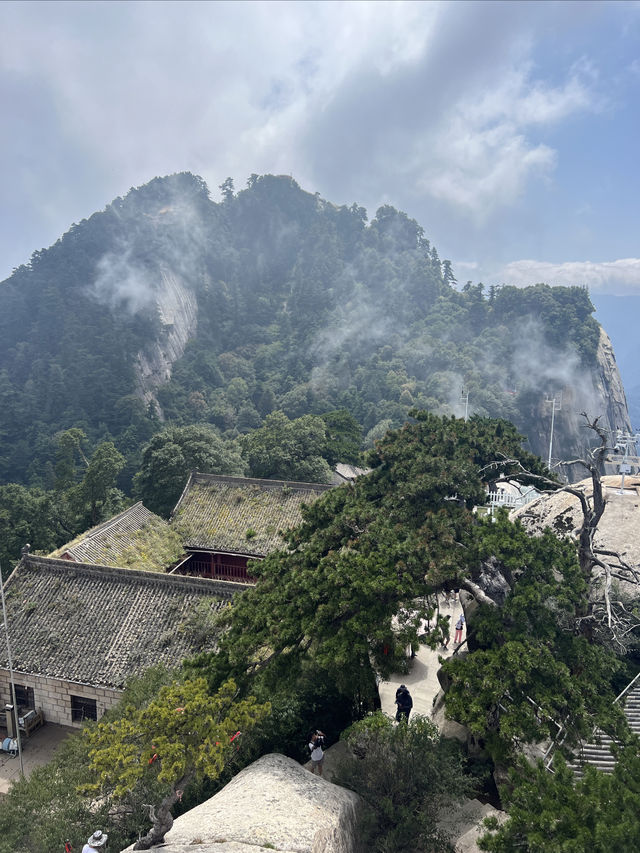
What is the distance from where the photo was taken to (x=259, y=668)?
12.2m

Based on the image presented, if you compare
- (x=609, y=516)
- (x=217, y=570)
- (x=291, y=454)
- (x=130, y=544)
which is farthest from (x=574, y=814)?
(x=291, y=454)

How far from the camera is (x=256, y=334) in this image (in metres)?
116

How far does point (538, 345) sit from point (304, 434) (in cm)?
6495

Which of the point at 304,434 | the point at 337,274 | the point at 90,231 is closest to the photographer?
the point at 304,434

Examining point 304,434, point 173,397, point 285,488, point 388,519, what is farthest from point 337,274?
point 388,519

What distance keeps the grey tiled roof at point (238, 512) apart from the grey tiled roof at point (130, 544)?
966 mm

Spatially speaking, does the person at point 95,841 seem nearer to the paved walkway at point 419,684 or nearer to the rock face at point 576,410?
the paved walkway at point 419,684

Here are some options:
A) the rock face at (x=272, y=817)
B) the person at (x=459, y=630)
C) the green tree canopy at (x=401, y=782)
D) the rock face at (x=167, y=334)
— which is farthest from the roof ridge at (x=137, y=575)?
the rock face at (x=167, y=334)

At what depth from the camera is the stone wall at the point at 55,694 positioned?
613 inches

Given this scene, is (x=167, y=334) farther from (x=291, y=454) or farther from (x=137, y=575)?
(x=137, y=575)

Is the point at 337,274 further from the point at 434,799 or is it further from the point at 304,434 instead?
the point at 434,799

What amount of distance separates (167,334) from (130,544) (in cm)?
8327

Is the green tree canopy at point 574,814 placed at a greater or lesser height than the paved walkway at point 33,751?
greater

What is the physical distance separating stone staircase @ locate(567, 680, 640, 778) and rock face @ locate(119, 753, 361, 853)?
433 cm
